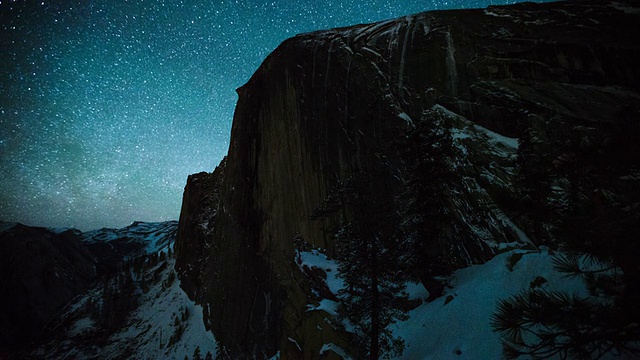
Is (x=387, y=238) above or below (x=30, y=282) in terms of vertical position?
above

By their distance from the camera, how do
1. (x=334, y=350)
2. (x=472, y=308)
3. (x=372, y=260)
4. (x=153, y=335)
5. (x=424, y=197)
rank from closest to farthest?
(x=472, y=308) → (x=372, y=260) → (x=424, y=197) → (x=334, y=350) → (x=153, y=335)

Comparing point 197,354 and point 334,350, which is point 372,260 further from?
point 197,354

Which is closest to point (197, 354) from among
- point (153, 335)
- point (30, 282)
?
point (153, 335)

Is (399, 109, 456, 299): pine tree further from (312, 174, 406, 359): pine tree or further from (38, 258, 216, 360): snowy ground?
(38, 258, 216, 360): snowy ground

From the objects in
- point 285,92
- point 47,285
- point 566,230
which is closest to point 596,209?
point 566,230

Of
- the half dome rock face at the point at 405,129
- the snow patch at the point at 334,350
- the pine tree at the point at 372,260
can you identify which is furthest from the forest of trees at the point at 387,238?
the snow patch at the point at 334,350

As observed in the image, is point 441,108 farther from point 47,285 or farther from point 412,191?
→ point 47,285

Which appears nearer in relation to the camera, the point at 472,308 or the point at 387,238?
the point at 472,308
